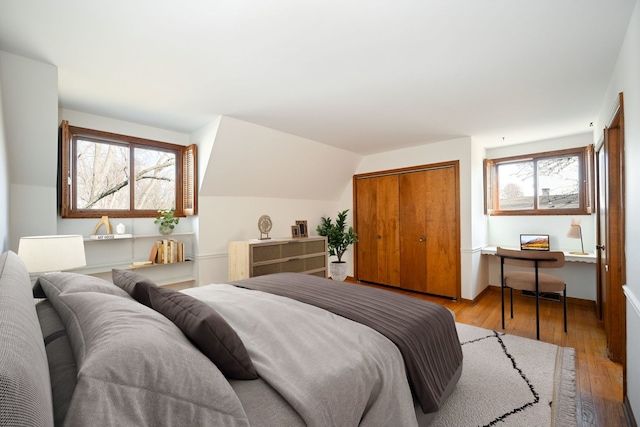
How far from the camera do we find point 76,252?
208 cm

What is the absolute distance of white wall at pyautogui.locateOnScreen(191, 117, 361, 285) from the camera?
3.61 m

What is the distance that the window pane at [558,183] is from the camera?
13.2 ft

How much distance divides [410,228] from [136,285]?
405cm

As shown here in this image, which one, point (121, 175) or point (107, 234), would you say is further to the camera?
point (121, 175)

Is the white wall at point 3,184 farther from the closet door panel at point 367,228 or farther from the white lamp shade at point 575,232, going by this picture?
the white lamp shade at point 575,232

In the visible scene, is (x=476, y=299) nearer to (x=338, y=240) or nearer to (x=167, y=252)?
(x=338, y=240)

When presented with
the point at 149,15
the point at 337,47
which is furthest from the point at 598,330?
the point at 149,15

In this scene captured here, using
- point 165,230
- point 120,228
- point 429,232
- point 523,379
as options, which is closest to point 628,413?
point 523,379

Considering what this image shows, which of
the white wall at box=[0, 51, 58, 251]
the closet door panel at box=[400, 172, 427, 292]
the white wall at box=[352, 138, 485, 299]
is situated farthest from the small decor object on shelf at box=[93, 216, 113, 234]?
the white wall at box=[352, 138, 485, 299]

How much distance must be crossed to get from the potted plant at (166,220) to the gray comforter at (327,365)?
7.89ft

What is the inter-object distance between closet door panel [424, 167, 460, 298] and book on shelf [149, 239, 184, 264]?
3600mm

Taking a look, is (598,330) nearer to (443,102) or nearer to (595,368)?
(595,368)

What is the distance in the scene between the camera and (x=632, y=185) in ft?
5.66

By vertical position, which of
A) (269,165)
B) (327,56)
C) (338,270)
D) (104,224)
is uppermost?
(327,56)
